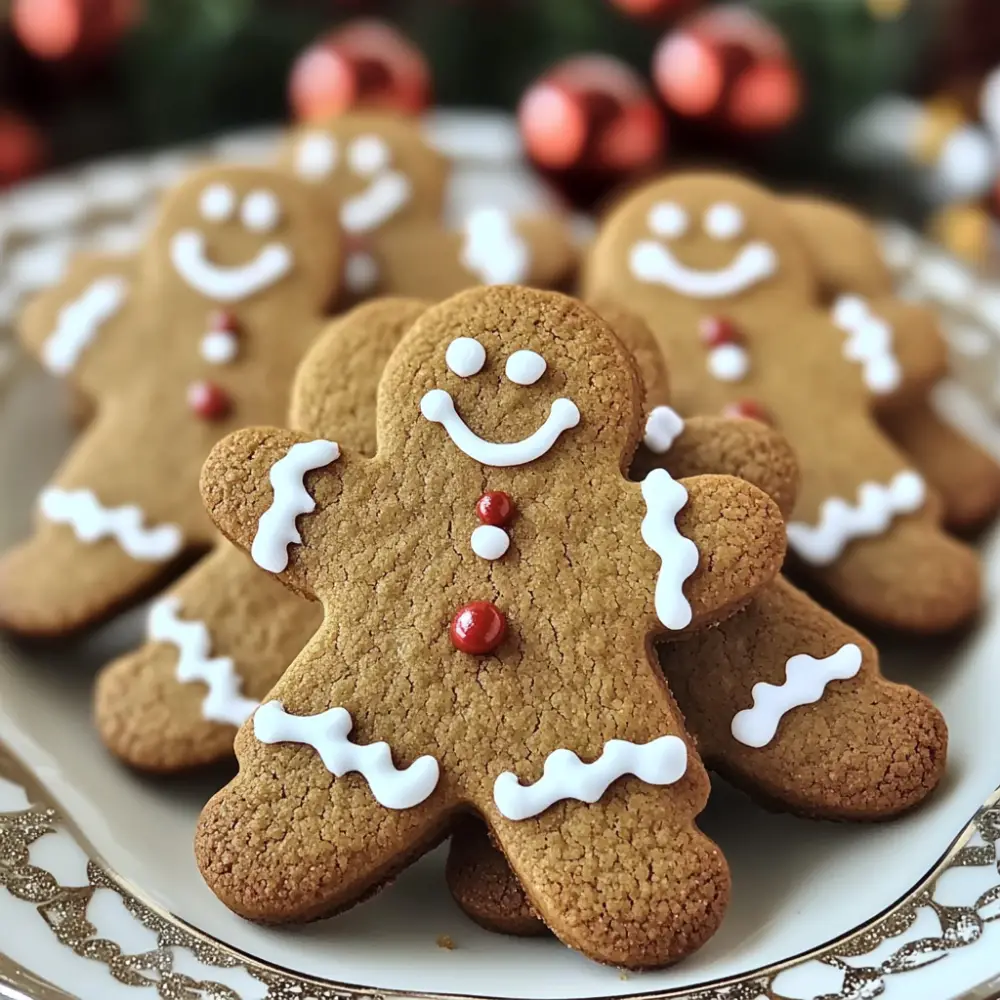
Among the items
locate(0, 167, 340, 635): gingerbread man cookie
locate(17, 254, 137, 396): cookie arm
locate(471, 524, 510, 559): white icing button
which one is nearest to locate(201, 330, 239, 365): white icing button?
locate(0, 167, 340, 635): gingerbread man cookie

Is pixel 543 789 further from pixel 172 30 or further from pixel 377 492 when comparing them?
pixel 172 30

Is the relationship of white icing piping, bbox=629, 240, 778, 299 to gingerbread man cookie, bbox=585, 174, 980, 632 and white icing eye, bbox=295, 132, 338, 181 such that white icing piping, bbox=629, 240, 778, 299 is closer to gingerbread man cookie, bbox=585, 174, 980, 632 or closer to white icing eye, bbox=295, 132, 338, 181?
gingerbread man cookie, bbox=585, 174, 980, 632

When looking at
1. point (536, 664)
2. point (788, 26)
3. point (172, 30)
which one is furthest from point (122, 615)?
point (788, 26)

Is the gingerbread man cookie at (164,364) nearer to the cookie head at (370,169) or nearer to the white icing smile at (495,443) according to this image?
the cookie head at (370,169)

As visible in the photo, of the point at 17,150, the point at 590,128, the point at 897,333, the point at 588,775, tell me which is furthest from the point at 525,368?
the point at 17,150

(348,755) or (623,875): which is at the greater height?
(348,755)

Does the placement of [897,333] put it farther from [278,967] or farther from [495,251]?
[278,967]
